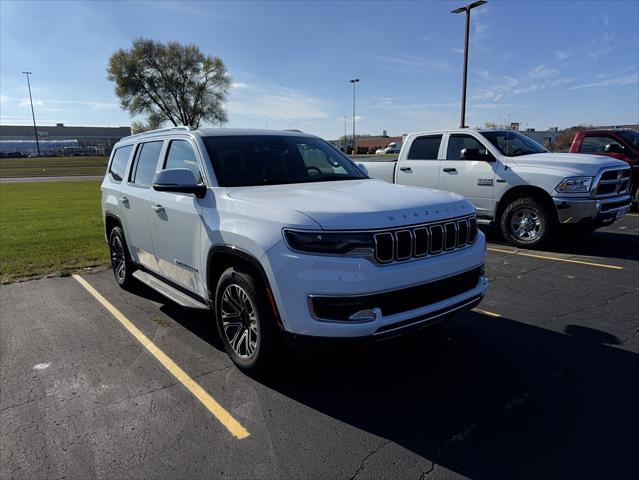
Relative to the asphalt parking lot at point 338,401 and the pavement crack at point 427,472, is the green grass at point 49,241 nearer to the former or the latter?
the asphalt parking lot at point 338,401

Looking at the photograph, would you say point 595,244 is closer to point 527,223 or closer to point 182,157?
point 527,223

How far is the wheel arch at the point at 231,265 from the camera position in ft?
10.4

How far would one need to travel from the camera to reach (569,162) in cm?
784

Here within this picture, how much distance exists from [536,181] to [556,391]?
5.38 m

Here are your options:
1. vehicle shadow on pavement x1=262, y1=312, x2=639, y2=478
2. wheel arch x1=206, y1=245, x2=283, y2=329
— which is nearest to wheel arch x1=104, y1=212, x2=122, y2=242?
wheel arch x1=206, y1=245, x2=283, y2=329

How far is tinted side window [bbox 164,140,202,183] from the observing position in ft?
13.7

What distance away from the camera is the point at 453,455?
268 centimetres

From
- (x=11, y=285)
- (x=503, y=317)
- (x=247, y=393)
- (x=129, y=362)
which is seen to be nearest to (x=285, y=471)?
(x=247, y=393)

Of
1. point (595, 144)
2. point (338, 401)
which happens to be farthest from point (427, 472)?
point (595, 144)

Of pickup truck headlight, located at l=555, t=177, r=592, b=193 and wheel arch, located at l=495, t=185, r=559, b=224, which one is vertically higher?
pickup truck headlight, located at l=555, t=177, r=592, b=193

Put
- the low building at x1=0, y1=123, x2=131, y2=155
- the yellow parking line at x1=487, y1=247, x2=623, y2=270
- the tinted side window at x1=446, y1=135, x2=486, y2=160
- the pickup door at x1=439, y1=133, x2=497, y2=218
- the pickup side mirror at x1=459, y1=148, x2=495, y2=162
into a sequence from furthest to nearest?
1. the low building at x1=0, y1=123, x2=131, y2=155
2. the tinted side window at x1=446, y1=135, x2=486, y2=160
3. the pickup door at x1=439, y1=133, x2=497, y2=218
4. the pickup side mirror at x1=459, y1=148, x2=495, y2=162
5. the yellow parking line at x1=487, y1=247, x2=623, y2=270

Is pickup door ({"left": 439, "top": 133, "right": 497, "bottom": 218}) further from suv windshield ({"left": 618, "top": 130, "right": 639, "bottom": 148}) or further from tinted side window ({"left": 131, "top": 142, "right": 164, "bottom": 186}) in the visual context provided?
tinted side window ({"left": 131, "top": 142, "right": 164, "bottom": 186})

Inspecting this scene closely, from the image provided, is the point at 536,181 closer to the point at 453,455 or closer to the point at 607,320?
the point at 607,320

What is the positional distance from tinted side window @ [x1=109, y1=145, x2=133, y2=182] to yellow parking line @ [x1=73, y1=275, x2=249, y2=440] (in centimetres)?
171
